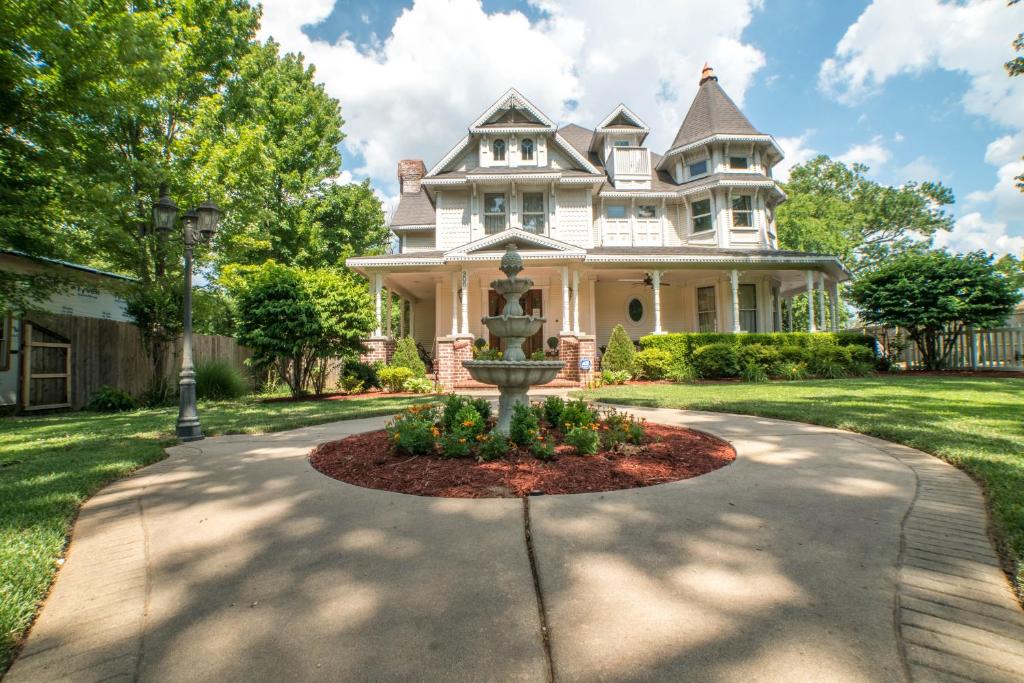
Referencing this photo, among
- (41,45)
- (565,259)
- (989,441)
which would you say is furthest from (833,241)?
(41,45)

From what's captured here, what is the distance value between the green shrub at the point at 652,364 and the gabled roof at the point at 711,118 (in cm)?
→ 1043

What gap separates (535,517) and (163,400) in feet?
43.6

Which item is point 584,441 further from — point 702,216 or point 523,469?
point 702,216

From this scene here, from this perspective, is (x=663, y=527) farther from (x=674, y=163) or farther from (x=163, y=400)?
(x=674, y=163)

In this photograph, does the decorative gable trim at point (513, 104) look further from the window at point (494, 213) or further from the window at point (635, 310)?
the window at point (635, 310)

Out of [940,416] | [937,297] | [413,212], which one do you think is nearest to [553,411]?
[940,416]

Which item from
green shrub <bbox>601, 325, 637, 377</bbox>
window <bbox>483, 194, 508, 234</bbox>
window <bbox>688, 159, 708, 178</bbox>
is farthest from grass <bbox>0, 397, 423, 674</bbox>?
window <bbox>688, 159, 708, 178</bbox>

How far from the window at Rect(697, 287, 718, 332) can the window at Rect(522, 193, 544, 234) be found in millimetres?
7531

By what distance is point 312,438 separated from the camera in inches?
237

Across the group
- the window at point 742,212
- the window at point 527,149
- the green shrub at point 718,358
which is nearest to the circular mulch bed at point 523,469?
the green shrub at point 718,358

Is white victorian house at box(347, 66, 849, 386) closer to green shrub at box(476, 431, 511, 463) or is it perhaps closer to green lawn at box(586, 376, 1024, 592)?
green lawn at box(586, 376, 1024, 592)

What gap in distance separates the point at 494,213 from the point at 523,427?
15.0 meters

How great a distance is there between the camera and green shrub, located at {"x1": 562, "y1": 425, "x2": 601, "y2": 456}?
14.7 ft

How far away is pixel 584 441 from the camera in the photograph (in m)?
4.48
